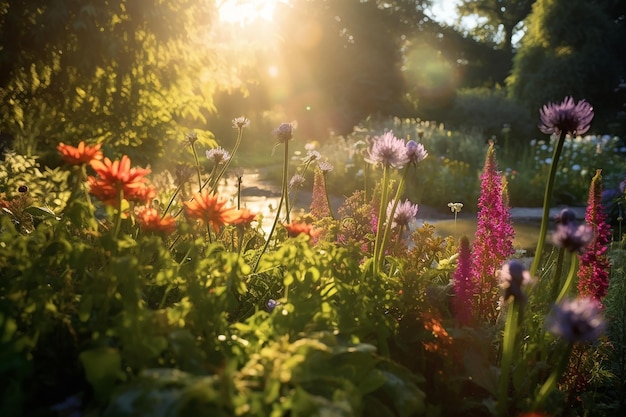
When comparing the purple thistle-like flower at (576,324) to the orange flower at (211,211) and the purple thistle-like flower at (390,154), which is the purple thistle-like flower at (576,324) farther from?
the orange flower at (211,211)

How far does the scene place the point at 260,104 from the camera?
24375 mm

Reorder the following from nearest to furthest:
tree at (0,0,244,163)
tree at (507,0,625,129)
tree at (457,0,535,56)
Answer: tree at (0,0,244,163), tree at (507,0,625,129), tree at (457,0,535,56)

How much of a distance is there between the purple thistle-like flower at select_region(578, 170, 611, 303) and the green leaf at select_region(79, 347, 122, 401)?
1.41 meters

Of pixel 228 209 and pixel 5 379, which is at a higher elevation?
pixel 228 209

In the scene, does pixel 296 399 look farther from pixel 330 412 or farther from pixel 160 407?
pixel 160 407

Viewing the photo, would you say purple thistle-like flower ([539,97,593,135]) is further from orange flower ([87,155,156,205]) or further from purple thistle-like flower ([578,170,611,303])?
orange flower ([87,155,156,205])

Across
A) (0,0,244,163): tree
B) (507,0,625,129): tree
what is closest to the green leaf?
(0,0,244,163): tree

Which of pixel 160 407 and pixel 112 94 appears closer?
pixel 160 407

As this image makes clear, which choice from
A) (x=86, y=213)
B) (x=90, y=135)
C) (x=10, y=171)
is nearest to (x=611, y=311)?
(x=86, y=213)

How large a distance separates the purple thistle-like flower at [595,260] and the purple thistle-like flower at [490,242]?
0.85ft

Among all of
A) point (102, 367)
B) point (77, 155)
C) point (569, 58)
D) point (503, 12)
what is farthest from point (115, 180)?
point (503, 12)

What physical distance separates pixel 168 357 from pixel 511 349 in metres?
0.81

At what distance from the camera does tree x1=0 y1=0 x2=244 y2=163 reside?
566cm

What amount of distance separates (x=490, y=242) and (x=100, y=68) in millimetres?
5445
